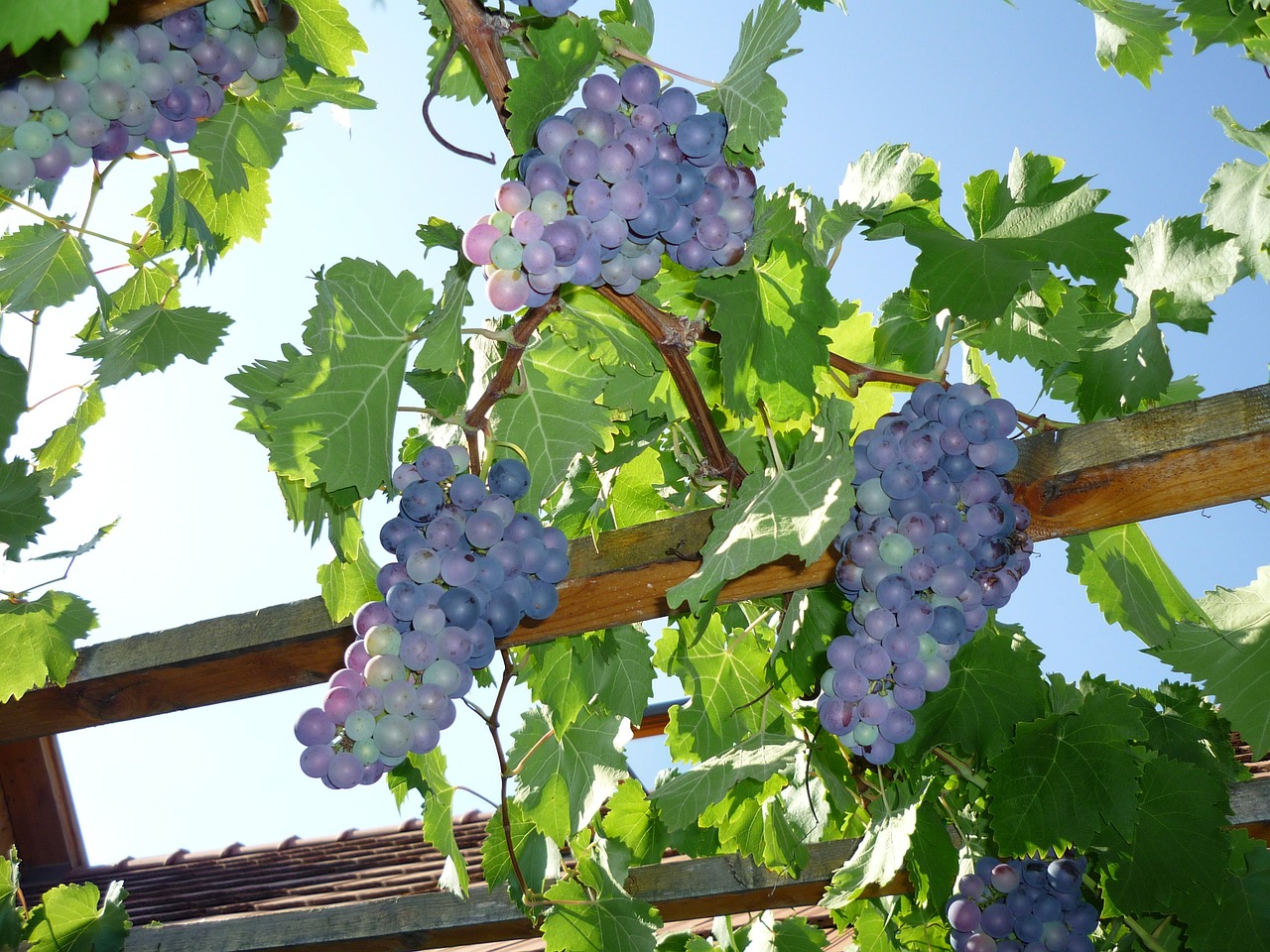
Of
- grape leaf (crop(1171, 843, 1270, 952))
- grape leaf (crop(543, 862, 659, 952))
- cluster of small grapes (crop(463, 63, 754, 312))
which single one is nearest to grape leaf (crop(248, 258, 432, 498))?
cluster of small grapes (crop(463, 63, 754, 312))

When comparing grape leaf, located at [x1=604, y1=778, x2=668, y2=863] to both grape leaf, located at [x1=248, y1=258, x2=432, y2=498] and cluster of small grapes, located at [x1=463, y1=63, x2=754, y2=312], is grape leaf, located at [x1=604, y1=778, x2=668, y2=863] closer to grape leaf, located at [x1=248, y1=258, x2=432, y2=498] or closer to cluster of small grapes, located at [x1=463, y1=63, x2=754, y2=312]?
grape leaf, located at [x1=248, y1=258, x2=432, y2=498]

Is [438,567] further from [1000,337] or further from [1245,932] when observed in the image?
[1245,932]

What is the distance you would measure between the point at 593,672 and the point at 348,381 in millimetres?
794

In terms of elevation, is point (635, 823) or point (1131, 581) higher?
point (1131, 581)

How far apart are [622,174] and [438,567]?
509 millimetres

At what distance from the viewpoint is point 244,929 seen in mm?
2969

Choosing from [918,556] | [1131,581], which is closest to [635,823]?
[1131,581]

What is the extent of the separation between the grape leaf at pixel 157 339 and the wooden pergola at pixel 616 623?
469 mm

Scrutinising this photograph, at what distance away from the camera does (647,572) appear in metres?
1.55

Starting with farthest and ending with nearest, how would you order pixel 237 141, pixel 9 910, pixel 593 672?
Result: pixel 9 910
pixel 593 672
pixel 237 141

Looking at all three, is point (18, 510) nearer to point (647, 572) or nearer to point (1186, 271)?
point (647, 572)

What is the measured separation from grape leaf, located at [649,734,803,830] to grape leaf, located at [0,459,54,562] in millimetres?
1236

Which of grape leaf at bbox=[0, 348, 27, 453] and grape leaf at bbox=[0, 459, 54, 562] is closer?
grape leaf at bbox=[0, 348, 27, 453]

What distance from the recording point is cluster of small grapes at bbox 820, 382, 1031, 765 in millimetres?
1276
